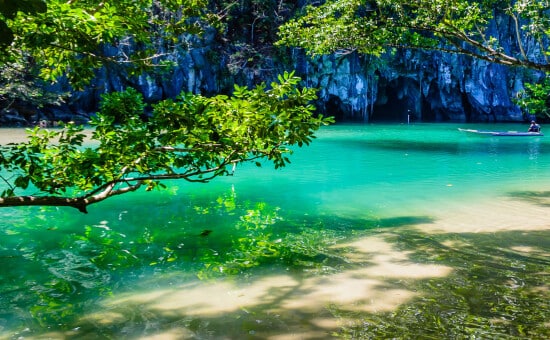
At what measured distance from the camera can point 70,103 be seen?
28547 mm

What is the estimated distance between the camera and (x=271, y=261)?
16.0 ft

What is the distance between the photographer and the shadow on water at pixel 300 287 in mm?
3301

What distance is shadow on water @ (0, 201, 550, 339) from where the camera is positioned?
130 inches

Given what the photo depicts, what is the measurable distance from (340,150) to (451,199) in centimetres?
949

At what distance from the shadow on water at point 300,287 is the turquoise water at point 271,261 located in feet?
0.06

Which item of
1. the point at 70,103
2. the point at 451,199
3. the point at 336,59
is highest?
the point at 336,59

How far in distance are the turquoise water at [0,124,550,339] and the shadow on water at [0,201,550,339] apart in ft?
0.06

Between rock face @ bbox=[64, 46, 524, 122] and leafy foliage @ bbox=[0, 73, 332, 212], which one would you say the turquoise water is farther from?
rock face @ bbox=[64, 46, 524, 122]

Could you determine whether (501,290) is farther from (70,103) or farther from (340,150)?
(70,103)

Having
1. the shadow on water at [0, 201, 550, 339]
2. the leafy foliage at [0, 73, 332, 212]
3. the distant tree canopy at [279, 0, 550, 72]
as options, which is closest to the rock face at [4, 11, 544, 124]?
the distant tree canopy at [279, 0, 550, 72]

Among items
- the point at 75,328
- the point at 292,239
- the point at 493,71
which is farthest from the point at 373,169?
the point at 493,71

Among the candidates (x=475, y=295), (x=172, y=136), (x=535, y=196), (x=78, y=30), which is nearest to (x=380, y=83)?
(x=535, y=196)

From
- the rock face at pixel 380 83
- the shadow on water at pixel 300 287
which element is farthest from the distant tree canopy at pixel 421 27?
the rock face at pixel 380 83

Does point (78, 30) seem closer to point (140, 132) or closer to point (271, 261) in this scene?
point (140, 132)
